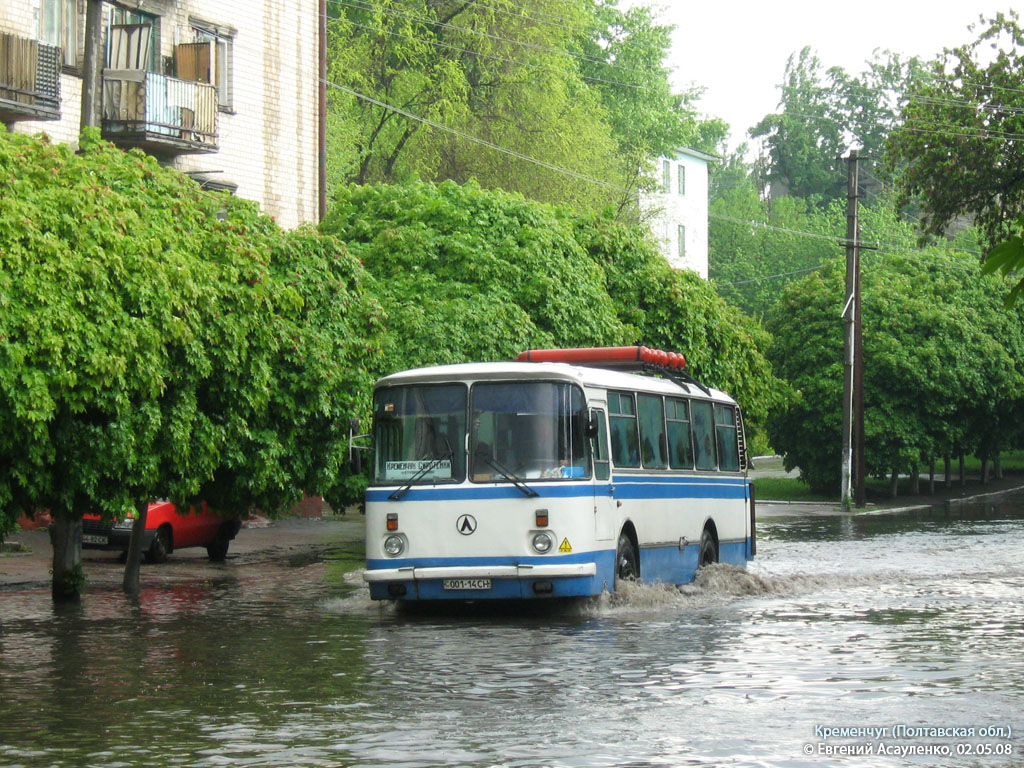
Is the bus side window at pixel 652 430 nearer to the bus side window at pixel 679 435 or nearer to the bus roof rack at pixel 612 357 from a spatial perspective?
the bus side window at pixel 679 435

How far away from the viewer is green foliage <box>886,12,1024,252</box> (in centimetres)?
3731

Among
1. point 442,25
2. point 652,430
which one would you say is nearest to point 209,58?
point 652,430

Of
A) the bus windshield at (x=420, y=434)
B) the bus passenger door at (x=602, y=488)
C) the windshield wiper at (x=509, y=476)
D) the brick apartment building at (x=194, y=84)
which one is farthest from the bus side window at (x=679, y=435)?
the brick apartment building at (x=194, y=84)

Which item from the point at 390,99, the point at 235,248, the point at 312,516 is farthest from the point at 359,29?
the point at 235,248

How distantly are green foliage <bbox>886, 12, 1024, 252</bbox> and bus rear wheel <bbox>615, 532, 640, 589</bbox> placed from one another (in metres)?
19.9

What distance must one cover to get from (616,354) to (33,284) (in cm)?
781

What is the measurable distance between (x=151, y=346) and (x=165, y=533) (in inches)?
467

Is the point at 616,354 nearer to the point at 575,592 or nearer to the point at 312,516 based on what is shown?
the point at 575,592

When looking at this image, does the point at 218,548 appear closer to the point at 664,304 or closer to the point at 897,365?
the point at 664,304

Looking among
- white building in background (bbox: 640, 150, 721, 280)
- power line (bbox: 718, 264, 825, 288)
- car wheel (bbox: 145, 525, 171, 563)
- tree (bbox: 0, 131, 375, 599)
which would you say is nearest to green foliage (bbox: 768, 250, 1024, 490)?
white building in background (bbox: 640, 150, 721, 280)

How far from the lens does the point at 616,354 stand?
2194 cm

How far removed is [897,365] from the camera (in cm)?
5628

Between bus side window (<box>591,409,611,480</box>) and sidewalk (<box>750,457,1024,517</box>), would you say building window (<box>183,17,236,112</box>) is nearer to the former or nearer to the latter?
bus side window (<box>591,409,611,480</box>)

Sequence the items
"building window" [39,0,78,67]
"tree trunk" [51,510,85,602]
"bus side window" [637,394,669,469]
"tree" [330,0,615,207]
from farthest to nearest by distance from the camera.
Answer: "tree" [330,0,615,207]
"building window" [39,0,78,67]
"tree trunk" [51,510,85,602]
"bus side window" [637,394,669,469]
